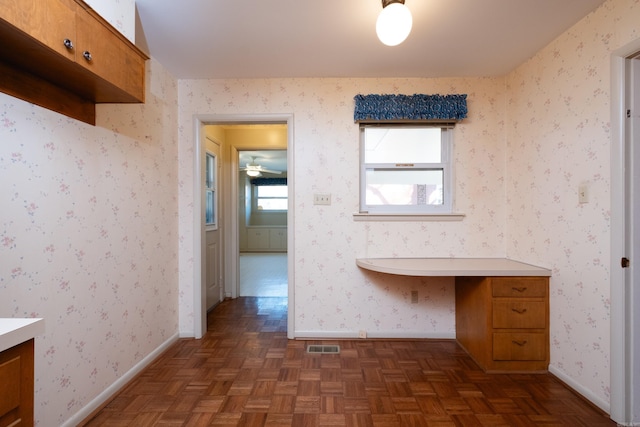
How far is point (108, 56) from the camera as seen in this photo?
54.9 inches

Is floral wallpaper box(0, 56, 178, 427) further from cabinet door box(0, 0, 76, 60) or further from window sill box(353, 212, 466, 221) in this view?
window sill box(353, 212, 466, 221)

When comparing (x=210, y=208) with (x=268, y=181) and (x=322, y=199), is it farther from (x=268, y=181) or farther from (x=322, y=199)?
(x=268, y=181)

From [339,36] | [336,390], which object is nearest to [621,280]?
[336,390]

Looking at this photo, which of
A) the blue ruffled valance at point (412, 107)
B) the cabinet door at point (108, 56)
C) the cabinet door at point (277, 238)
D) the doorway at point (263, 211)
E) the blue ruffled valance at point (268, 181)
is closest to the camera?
the cabinet door at point (108, 56)

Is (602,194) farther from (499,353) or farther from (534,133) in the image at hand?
(499,353)

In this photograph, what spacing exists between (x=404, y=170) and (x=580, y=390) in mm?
1951

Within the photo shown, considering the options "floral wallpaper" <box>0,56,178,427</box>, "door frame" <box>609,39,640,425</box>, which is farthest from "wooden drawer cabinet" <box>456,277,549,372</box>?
"floral wallpaper" <box>0,56,178,427</box>

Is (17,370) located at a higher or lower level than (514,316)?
higher

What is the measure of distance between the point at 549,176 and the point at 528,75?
2.76 ft

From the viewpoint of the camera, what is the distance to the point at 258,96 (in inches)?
107

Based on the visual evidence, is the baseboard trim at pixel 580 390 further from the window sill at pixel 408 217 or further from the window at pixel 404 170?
the window at pixel 404 170

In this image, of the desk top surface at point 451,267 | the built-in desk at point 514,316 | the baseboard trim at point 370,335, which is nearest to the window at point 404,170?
the desk top surface at point 451,267

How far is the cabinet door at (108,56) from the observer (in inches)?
49.6

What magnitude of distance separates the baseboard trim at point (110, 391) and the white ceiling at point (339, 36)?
7.50 feet
